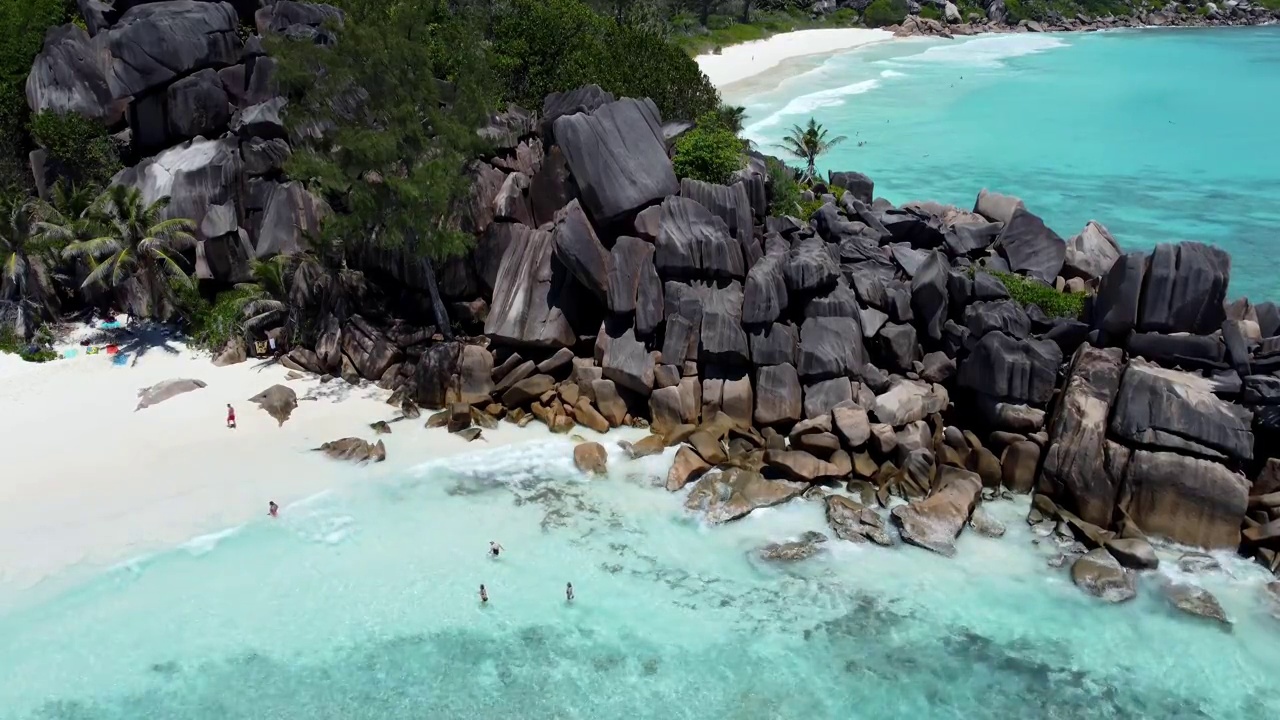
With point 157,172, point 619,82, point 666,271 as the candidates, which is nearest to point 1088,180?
point 619,82

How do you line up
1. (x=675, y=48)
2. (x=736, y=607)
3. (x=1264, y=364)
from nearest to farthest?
Result: (x=736, y=607)
(x=1264, y=364)
(x=675, y=48)

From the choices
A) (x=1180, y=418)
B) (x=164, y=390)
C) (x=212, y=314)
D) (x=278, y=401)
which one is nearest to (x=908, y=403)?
(x=1180, y=418)

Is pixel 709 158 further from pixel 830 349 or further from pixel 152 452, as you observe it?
pixel 152 452

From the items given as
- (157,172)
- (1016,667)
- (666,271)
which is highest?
(157,172)

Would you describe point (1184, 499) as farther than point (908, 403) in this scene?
No

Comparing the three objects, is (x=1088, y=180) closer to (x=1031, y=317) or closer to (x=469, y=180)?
(x=1031, y=317)

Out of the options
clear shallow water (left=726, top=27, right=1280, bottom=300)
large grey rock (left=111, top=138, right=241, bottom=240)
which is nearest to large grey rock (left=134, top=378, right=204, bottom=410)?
large grey rock (left=111, top=138, right=241, bottom=240)
